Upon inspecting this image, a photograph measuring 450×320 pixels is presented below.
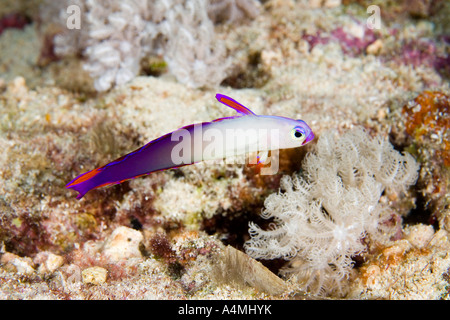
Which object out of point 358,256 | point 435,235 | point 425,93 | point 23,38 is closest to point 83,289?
point 358,256

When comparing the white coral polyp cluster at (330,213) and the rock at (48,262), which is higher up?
the white coral polyp cluster at (330,213)

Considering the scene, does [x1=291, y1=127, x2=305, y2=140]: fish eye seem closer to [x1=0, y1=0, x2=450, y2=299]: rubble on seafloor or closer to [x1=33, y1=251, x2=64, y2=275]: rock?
[x1=0, y1=0, x2=450, y2=299]: rubble on seafloor

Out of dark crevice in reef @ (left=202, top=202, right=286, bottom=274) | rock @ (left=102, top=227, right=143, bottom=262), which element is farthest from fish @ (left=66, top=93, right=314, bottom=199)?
dark crevice in reef @ (left=202, top=202, right=286, bottom=274)

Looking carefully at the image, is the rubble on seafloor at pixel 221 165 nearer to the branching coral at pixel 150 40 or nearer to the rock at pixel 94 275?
the rock at pixel 94 275

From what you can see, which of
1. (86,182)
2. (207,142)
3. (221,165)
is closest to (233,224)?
(221,165)

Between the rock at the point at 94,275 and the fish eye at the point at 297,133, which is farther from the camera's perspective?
the rock at the point at 94,275

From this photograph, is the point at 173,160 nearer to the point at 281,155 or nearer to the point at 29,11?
the point at 281,155

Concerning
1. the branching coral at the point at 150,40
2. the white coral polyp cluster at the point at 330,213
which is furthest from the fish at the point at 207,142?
the branching coral at the point at 150,40
